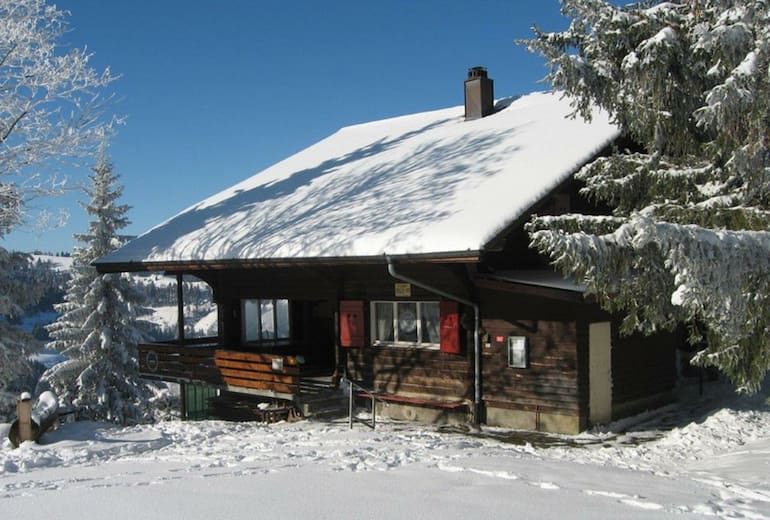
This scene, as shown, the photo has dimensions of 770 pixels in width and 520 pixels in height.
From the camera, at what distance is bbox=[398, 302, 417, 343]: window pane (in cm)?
1491

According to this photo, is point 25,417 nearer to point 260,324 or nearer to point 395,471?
point 395,471

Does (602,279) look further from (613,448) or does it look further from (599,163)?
(613,448)

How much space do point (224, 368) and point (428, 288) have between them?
232 inches

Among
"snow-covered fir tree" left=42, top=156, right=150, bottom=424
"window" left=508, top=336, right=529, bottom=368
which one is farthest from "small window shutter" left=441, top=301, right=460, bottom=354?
"snow-covered fir tree" left=42, top=156, right=150, bottom=424

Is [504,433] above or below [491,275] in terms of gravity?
below

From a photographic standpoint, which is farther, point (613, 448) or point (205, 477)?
point (613, 448)

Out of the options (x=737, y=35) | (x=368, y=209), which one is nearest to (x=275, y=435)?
(x=368, y=209)

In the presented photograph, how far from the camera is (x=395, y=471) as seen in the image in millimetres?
8133

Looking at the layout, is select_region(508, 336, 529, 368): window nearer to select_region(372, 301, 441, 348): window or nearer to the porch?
select_region(372, 301, 441, 348): window

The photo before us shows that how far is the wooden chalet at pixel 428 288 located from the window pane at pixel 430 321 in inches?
1.2

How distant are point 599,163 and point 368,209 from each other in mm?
5574

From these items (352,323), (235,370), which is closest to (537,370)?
(352,323)

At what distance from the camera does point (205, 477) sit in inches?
310

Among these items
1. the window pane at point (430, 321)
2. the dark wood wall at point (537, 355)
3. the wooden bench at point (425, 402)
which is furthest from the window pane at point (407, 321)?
the dark wood wall at point (537, 355)
